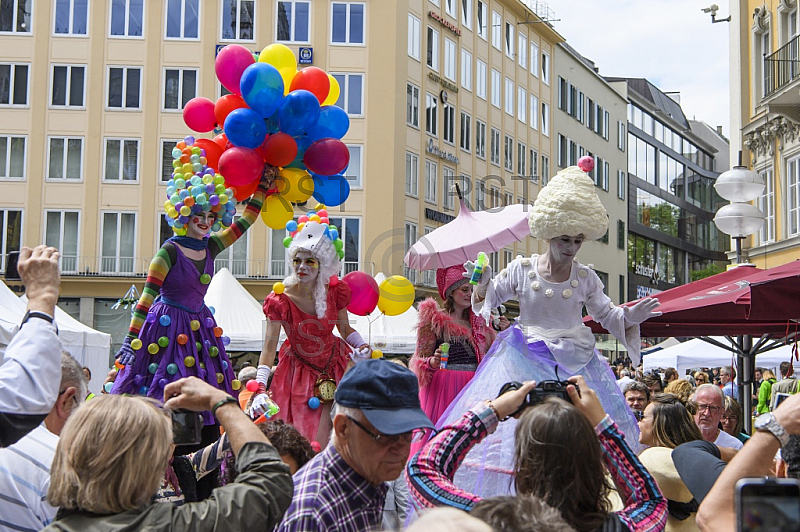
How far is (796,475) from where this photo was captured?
106 inches

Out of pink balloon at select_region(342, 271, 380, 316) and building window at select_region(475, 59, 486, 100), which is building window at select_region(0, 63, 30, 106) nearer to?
building window at select_region(475, 59, 486, 100)

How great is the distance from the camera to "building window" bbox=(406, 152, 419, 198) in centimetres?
2977

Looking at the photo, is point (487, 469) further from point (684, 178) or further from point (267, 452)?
point (684, 178)

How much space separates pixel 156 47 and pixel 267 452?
28.1 metres

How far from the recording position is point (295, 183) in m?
6.11

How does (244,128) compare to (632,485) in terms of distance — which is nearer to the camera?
(632,485)

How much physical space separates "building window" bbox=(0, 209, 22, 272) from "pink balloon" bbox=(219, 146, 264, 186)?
2437cm

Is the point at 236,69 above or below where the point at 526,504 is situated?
above

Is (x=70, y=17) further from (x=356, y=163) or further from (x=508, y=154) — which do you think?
(x=508, y=154)

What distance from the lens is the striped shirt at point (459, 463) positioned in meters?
2.45

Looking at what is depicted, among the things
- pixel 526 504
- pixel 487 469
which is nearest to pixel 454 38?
pixel 487 469

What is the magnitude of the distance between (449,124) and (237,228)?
1039 inches

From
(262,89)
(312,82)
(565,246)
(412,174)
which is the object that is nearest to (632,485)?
(565,246)

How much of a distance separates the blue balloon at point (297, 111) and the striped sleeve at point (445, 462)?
3542 mm
